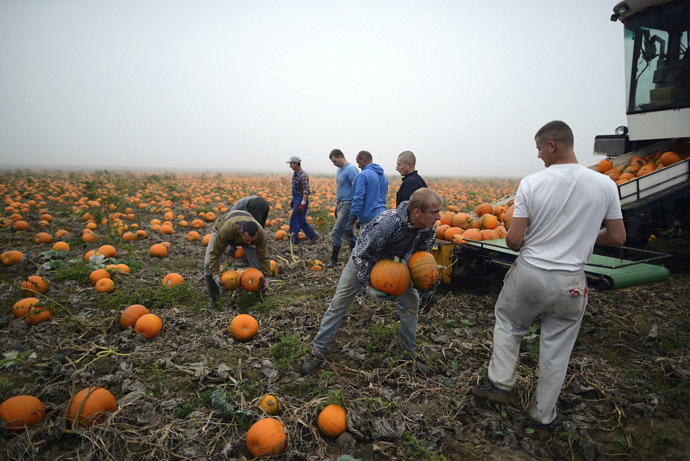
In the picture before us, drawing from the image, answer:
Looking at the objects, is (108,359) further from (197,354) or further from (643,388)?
(643,388)

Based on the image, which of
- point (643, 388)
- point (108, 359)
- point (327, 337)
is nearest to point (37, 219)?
point (108, 359)

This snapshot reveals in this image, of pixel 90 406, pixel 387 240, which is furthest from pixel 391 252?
pixel 90 406

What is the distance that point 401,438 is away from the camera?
9.61 ft

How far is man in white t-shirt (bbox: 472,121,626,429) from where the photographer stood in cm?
263

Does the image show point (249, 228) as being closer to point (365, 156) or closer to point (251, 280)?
point (251, 280)

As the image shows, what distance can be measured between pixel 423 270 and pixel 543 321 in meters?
1.12

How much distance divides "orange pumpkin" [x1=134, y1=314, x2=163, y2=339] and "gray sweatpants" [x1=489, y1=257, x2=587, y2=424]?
4.24m

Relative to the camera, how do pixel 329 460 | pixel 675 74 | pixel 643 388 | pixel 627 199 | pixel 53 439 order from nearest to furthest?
1. pixel 329 460
2. pixel 53 439
3. pixel 643 388
4. pixel 627 199
5. pixel 675 74

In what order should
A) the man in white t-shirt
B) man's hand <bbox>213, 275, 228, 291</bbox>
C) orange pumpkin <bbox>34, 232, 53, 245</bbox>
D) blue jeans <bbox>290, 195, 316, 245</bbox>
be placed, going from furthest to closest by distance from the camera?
blue jeans <bbox>290, 195, 316, 245</bbox>, orange pumpkin <bbox>34, 232, 53, 245</bbox>, man's hand <bbox>213, 275, 228, 291</bbox>, the man in white t-shirt

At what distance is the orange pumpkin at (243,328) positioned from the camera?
446 centimetres

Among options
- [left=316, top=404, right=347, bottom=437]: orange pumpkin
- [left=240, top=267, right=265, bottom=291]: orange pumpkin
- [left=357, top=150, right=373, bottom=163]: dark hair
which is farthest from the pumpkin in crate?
[left=357, top=150, right=373, bottom=163]: dark hair

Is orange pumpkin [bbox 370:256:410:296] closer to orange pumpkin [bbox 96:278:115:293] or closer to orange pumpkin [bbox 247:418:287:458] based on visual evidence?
orange pumpkin [bbox 247:418:287:458]

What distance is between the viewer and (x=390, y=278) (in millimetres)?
3197

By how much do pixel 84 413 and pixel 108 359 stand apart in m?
1.14
